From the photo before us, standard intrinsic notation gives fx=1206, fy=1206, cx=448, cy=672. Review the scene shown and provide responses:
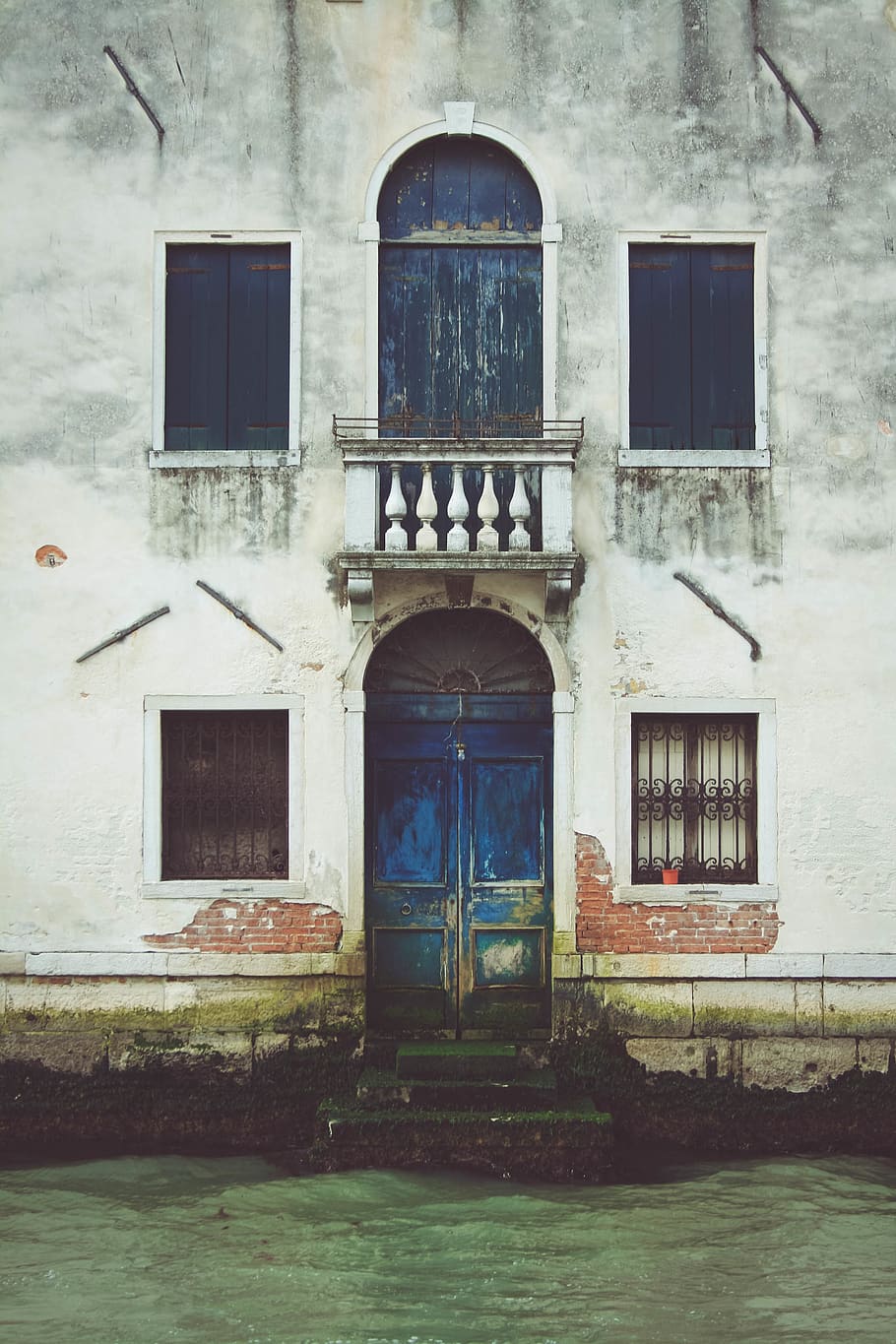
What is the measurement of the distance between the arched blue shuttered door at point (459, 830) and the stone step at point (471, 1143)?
1124 millimetres

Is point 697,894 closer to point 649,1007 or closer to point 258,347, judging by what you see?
point 649,1007

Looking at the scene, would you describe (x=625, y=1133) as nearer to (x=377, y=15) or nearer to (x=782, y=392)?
(x=782, y=392)

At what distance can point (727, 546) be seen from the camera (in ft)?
27.6

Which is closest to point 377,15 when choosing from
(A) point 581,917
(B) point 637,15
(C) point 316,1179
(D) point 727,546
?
(B) point 637,15

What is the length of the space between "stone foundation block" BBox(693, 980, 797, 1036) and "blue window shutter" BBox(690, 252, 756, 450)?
376cm

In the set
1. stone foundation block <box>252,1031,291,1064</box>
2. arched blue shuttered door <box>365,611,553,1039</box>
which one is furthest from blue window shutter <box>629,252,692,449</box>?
stone foundation block <box>252,1031,291,1064</box>

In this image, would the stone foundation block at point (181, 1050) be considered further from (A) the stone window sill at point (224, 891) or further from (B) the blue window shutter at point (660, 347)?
(B) the blue window shutter at point (660, 347)

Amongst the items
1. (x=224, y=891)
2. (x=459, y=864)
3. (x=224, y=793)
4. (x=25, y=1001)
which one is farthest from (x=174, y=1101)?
(x=459, y=864)

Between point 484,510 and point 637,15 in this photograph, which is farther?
point 637,15

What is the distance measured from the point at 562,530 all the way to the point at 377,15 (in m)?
3.91

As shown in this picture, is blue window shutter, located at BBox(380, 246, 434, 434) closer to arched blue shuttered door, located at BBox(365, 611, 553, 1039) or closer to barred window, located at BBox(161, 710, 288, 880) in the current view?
arched blue shuttered door, located at BBox(365, 611, 553, 1039)

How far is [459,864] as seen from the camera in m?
8.62

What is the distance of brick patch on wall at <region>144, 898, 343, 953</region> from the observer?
830 cm

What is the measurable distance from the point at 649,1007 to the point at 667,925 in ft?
1.87
